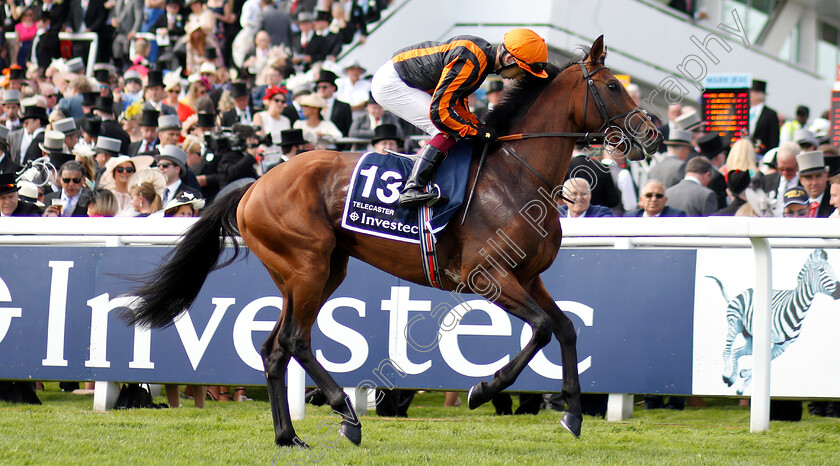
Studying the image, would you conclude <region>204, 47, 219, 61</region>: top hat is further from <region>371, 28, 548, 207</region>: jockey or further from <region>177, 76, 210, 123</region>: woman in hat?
<region>371, 28, 548, 207</region>: jockey

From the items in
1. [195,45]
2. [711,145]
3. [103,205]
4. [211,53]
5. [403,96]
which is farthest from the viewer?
[195,45]

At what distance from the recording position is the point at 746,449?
203 inches

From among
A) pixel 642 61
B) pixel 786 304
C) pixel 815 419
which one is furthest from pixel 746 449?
pixel 642 61

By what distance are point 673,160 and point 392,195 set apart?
4678 millimetres

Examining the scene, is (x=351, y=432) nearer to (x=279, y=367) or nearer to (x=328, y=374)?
(x=328, y=374)

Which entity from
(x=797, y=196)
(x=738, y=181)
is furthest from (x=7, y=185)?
(x=797, y=196)

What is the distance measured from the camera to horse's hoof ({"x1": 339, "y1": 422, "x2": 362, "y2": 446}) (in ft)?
17.6

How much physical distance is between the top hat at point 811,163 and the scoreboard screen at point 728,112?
6.08ft

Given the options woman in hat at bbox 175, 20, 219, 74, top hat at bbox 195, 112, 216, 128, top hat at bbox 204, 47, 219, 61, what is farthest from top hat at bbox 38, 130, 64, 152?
woman in hat at bbox 175, 20, 219, 74

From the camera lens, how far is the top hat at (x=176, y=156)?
9.56 meters

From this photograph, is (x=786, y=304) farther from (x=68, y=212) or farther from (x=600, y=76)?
(x=68, y=212)

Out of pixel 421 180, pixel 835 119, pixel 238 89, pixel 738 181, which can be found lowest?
pixel 421 180

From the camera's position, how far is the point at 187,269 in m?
6.06

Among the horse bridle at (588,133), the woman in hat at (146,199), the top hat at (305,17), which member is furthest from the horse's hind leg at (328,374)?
the top hat at (305,17)
